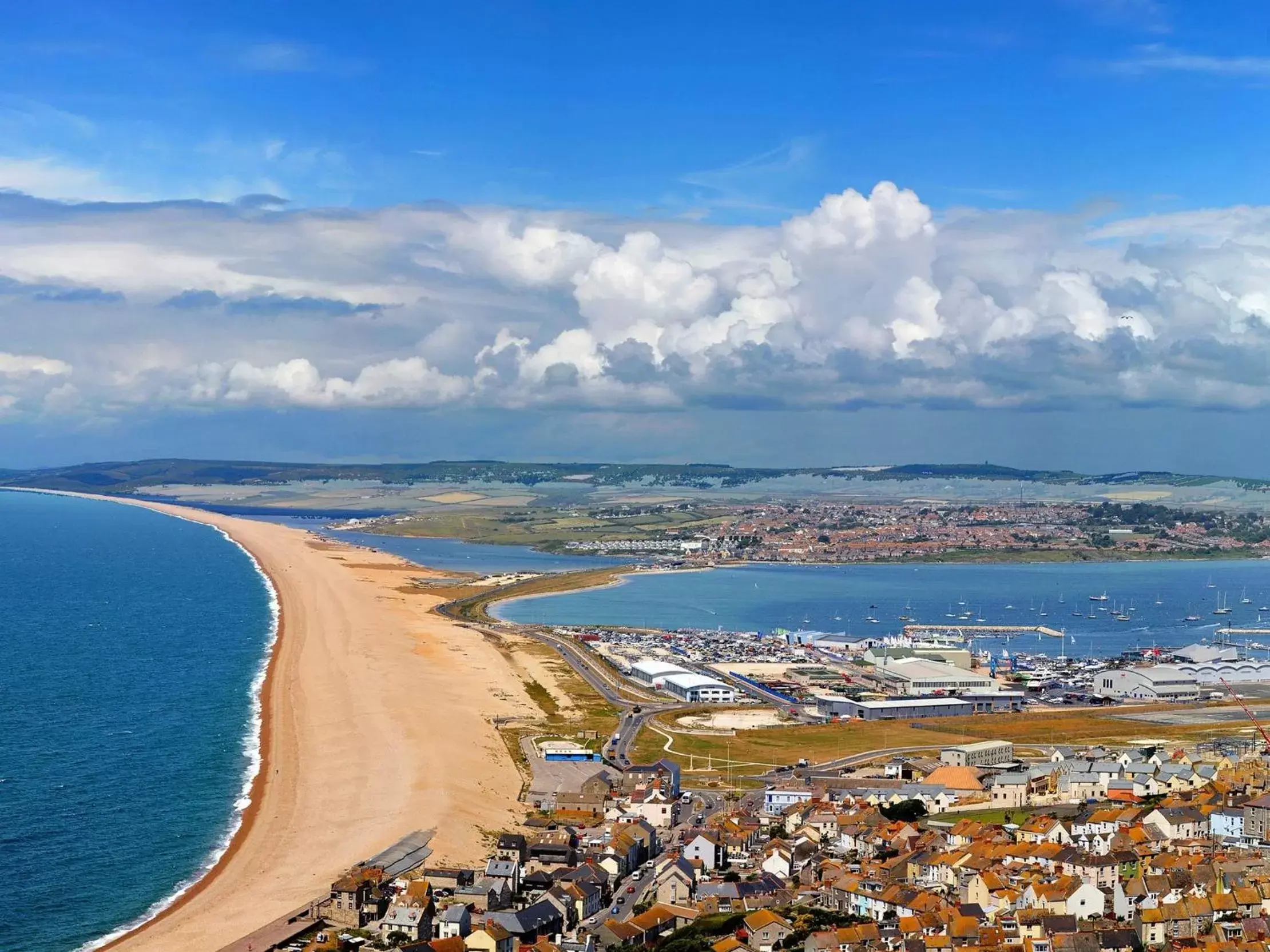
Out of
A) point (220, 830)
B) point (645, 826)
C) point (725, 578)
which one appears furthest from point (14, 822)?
point (725, 578)

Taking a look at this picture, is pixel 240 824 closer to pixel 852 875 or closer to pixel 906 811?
pixel 852 875

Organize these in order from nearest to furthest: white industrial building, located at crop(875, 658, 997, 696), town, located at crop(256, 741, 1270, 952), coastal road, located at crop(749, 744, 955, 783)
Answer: town, located at crop(256, 741, 1270, 952) < coastal road, located at crop(749, 744, 955, 783) < white industrial building, located at crop(875, 658, 997, 696)

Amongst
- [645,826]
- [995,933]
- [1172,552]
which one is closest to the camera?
[995,933]

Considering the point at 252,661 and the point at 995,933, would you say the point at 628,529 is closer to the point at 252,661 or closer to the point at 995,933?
the point at 252,661

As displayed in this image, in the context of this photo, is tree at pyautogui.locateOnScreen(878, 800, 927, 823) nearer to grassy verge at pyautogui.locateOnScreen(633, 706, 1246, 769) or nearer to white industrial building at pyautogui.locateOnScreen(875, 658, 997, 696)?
grassy verge at pyautogui.locateOnScreen(633, 706, 1246, 769)

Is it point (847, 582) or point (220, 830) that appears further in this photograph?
point (847, 582)

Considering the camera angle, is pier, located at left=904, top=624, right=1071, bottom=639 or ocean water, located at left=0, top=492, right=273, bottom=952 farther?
pier, located at left=904, top=624, right=1071, bottom=639

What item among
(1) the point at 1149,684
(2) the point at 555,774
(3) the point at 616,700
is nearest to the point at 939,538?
(1) the point at 1149,684

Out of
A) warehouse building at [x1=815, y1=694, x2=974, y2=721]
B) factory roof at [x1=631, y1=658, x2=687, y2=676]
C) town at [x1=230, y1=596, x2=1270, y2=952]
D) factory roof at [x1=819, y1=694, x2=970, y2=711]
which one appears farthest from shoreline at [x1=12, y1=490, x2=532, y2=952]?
factory roof at [x1=819, y1=694, x2=970, y2=711]
